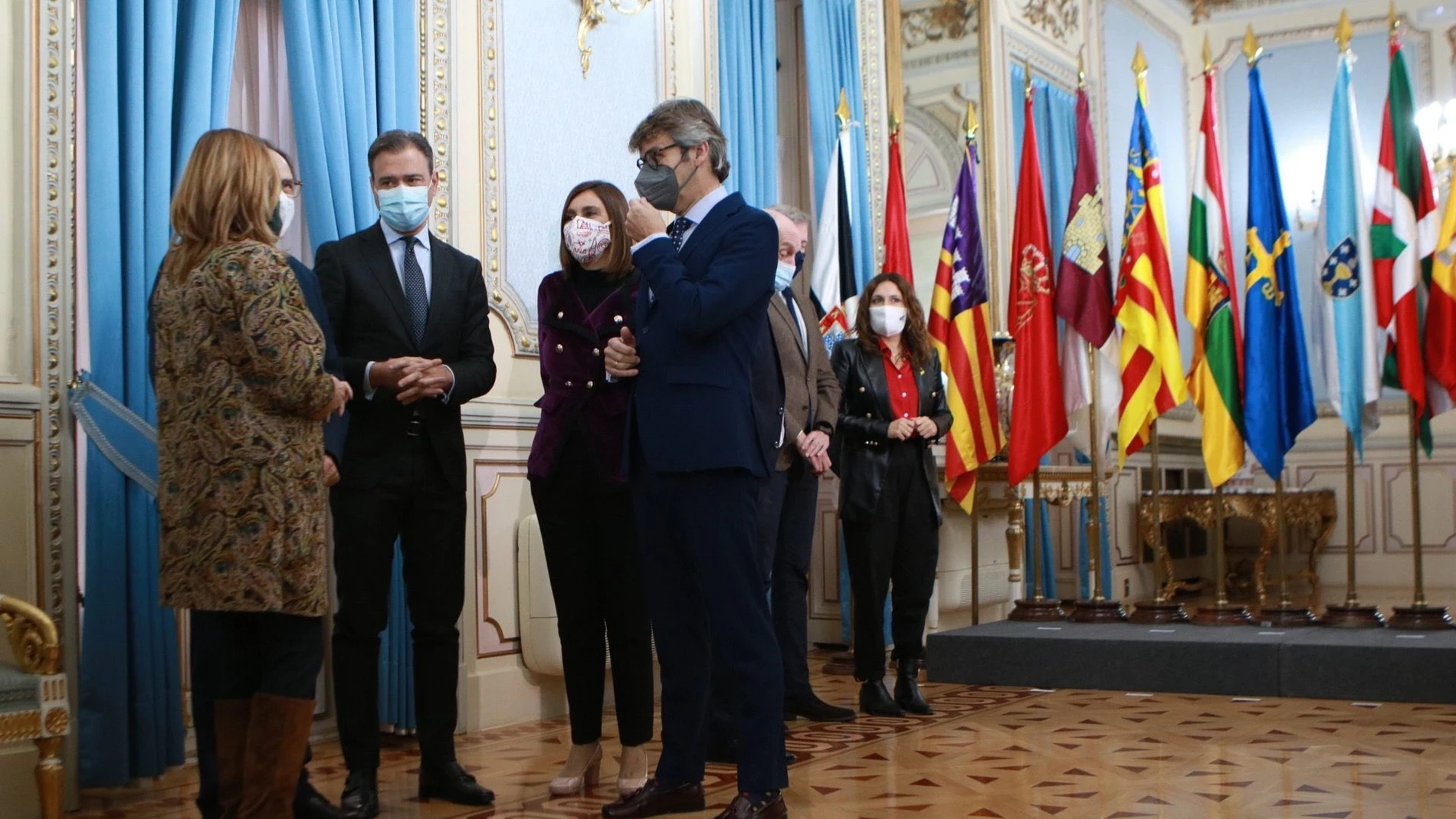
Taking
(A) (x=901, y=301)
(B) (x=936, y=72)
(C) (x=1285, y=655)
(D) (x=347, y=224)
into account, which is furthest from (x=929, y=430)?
(B) (x=936, y=72)

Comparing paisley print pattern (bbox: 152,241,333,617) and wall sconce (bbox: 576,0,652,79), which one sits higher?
wall sconce (bbox: 576,0,652,79)

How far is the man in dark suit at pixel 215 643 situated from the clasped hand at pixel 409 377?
0.09 metres

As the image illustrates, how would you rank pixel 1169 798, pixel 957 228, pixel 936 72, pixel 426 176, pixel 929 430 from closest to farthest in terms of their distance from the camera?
pixel 1169 798 → pixel 426 176 → pixel 929 430 → pixel 957 228 → pixel 936 72

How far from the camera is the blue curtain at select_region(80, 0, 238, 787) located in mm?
3072

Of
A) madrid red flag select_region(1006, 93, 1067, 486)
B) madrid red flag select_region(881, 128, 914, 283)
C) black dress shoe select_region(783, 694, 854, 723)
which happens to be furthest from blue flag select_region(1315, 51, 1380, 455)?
black dress shoe select_region(783, 694, 854, 723)

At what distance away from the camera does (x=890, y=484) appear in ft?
13.4

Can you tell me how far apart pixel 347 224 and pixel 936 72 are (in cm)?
408

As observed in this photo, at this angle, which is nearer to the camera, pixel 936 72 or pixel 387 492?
pixel 387 492

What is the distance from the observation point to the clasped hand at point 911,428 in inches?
159

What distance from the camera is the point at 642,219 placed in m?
2.50

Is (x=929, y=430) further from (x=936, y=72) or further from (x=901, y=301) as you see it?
(x=936, y=72)

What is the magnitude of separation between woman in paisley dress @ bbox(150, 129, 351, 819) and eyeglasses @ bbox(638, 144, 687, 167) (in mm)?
A: 675

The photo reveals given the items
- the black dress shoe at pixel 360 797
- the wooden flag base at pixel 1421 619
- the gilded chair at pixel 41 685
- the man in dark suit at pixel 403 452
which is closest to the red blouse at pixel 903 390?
the man in dark suit at pixel 403 452

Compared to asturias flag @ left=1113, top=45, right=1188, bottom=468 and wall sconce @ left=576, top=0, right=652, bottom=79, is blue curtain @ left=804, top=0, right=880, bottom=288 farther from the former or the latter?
wall sconce @ left=576, top=0, right=652, bottom=79
